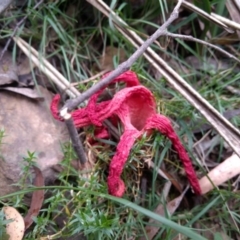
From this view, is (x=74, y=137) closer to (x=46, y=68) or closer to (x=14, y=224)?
(x=14, y=224)

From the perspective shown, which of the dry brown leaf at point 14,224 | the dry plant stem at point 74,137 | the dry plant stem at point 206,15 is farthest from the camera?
the dry plant stem at point 206,15

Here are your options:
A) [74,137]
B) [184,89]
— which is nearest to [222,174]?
[184,89]

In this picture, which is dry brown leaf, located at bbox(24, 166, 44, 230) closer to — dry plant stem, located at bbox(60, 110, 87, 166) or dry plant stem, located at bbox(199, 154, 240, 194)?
dry plant stem, located at bbox(60, 110, 87, 166)

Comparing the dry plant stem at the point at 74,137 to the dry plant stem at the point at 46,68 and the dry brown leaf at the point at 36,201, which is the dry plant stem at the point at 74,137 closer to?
the dry brown leaf at the point at 36,201

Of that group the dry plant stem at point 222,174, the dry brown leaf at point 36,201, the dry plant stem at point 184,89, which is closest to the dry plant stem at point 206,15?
the dry plant stem at point 184,89

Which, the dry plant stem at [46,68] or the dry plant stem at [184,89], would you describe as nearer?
the dry plant stem at [184,89]

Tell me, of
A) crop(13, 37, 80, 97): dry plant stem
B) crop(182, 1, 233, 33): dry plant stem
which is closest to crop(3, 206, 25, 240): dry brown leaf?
crop(13, 37, 80, 97): dry plant stem
